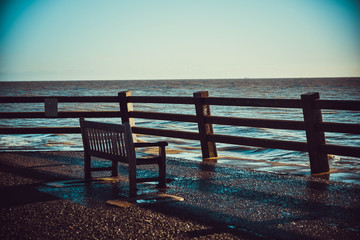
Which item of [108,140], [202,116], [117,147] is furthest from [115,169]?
[202,116]

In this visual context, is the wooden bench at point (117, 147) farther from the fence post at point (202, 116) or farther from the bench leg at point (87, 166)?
the fence post at point (202, 116)

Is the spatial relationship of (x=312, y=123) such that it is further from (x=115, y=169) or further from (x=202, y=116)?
(x=115, y=169)

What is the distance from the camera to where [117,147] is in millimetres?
6637

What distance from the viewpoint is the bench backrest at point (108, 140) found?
6.25 meters

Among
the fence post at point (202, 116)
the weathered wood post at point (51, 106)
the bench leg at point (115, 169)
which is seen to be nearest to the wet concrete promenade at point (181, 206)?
the bench leg at point (115, 169)

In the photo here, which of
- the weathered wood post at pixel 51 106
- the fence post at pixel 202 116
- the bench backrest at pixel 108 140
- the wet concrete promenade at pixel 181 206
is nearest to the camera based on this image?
the wet concrete promenade at pixel 181 206

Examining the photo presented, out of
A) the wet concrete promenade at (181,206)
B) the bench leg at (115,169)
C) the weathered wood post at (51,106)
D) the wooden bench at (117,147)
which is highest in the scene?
the weathered wood post at (51,106)

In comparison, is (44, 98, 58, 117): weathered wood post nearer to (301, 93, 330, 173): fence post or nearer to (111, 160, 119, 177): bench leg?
(111, 160, 119, 177): bench leg

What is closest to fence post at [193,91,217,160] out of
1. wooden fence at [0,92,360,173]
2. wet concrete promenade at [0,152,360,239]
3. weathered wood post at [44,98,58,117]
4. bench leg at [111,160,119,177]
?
wooden fence at [0,92,360,173]

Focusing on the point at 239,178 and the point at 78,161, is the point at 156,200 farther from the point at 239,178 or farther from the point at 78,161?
the point at 78,161

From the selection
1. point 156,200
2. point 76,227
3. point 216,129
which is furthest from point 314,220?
point 216,129

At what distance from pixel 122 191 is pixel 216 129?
14.8m

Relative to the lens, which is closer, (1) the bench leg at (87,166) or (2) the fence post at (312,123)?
(1) the bench leg at (87,166)

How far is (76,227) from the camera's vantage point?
4703mm
